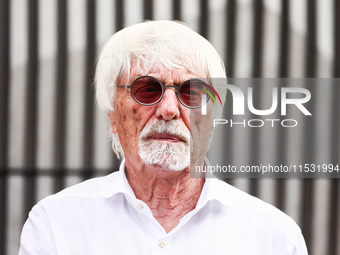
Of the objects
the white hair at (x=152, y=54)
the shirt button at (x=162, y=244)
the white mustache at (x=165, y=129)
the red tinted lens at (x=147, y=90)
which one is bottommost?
the shirt button at (x=162, y=244)

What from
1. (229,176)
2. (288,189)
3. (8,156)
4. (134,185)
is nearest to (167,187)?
(134,185)

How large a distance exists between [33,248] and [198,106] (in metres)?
0.81

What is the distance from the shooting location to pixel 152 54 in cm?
170

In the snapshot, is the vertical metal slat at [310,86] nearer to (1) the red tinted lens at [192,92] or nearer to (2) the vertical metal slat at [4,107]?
(1) the red tinted lens at [192,92]

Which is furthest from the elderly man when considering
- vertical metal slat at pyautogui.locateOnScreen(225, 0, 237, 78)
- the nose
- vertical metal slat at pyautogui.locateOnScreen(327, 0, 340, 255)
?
vertical metal slat at pyautogui.locateOnScreen(327, 0, 340, 255)

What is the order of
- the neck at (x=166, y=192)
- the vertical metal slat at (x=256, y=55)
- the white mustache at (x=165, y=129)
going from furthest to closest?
1. the vertical metal slat at (x=256, y=55)
2. the neck at (x=166, y=192)
3. the white mustache at (x=165, y=129)

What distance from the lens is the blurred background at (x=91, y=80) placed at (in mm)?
2135

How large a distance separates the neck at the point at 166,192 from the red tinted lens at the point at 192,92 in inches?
10.2

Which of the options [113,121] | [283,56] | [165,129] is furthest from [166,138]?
[283,56]

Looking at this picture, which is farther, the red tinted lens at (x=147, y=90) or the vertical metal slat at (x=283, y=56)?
the vertical metal slat at (x=283, y=56)

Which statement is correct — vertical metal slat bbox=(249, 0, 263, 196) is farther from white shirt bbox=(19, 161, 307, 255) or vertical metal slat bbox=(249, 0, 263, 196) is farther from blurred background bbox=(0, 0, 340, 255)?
white shirt bbox=(19, 161, 307, 255)

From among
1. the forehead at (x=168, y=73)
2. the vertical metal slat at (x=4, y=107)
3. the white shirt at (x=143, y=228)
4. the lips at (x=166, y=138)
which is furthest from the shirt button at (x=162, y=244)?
the vertical metal slat at (x=4, y=107)

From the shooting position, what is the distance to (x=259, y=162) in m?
2.09

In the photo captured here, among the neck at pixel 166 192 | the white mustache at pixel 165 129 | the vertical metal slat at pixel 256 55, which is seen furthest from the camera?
the vertical metal slat at pixel 256 55
